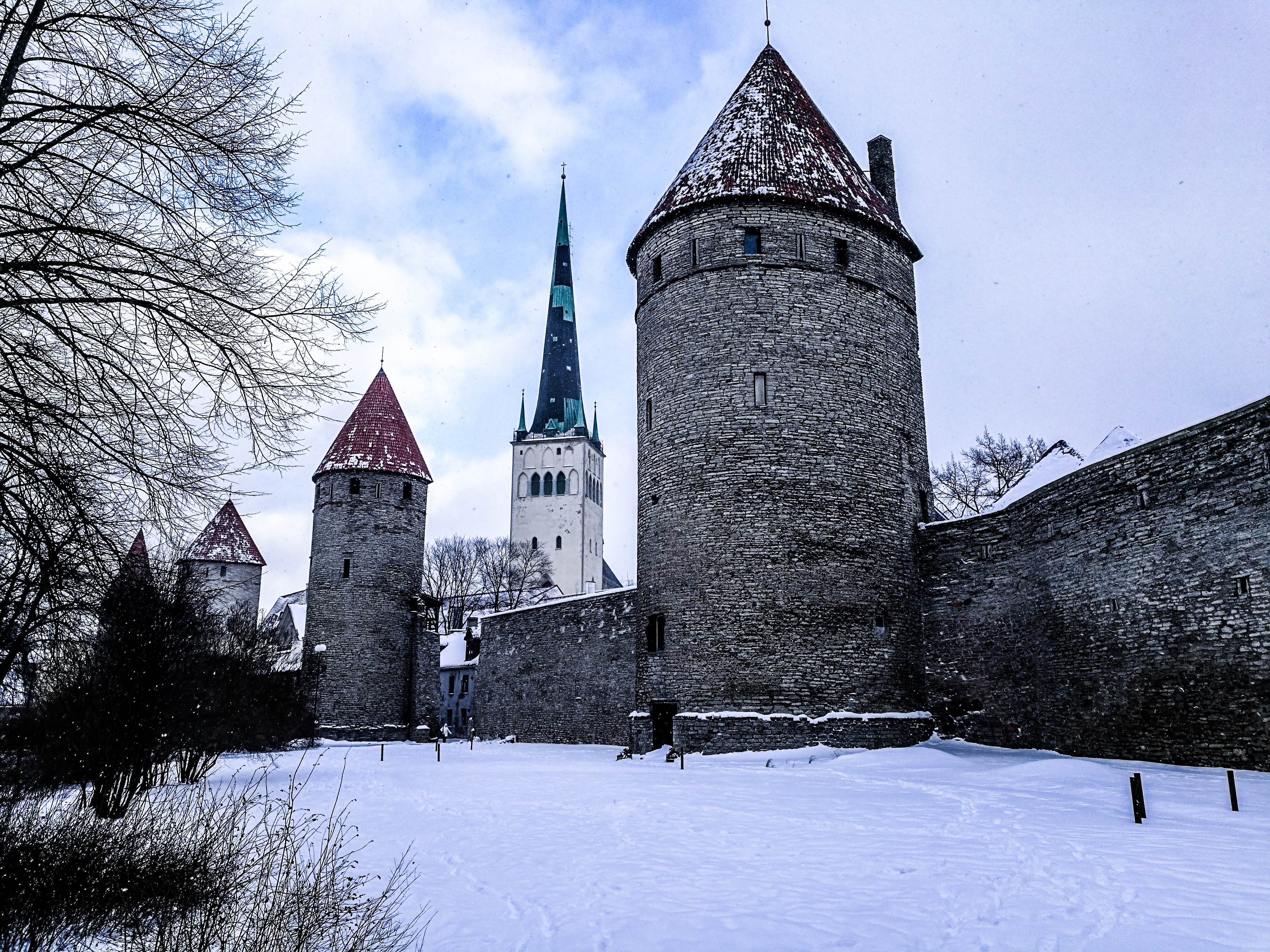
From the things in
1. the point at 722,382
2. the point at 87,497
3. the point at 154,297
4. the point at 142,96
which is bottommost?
the point at 87,497

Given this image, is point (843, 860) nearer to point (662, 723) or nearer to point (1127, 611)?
point (1127, 611)

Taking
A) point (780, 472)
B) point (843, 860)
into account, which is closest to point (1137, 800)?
point (843, 860)

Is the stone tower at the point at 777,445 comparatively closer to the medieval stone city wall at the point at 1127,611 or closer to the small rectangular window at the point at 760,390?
the small rectangular window at the point at 760,390

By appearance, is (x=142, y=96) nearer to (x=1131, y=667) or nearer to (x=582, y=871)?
(x=582, y=871)

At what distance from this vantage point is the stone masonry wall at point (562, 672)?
72.5 feet

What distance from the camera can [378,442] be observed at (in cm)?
3353

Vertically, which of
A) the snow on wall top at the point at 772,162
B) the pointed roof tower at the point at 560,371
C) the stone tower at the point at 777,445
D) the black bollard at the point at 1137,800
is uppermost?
the pointed roof tower at the point at 560,371

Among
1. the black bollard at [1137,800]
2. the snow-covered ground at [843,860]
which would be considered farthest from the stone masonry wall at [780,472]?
the black bollard at [1137,800]

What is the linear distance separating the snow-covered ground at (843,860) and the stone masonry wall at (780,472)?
361cm

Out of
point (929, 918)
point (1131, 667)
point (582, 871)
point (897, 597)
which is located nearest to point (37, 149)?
point (582, 871)

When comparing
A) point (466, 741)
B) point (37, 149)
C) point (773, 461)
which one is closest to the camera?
point (37, 149)

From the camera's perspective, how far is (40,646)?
263 inches

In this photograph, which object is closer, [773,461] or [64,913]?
[64,913]

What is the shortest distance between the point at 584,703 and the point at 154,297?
62.2ft
